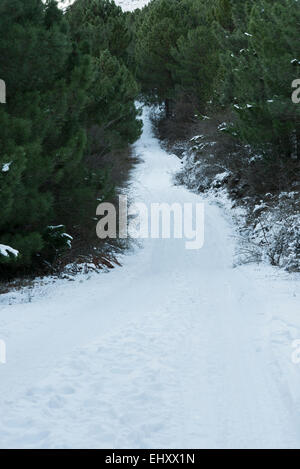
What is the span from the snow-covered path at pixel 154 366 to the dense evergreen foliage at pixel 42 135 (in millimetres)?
1574

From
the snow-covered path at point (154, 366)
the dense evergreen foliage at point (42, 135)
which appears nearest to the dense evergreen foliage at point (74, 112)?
the dense evergreen foliage at point (42, 135)

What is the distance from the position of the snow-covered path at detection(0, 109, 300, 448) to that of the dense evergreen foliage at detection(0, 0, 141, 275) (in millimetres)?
1574

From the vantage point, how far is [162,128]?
43.1 m

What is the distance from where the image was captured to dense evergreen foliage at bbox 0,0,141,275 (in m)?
8.95

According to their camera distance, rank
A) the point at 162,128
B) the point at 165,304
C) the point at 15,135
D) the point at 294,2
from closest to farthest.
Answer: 1. the point at 165,304
2. the point at 15,135
3. the point at 294,2
4. the point at 162,128

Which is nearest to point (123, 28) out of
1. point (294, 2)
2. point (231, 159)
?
point (231, 159)

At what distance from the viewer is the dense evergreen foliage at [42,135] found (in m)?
8.95

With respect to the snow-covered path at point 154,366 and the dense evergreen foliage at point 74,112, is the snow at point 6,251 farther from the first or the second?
the snow-covered path at point 154,366

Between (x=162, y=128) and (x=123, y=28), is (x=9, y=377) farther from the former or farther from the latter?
(x=162, y=128)

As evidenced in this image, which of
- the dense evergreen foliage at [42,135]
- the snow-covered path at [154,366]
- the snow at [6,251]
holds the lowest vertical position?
the snow-covered path at [154,366]

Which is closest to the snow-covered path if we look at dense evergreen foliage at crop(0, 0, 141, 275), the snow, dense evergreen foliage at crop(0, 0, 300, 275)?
the snow

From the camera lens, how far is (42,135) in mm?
9680

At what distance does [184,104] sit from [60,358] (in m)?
33.5
